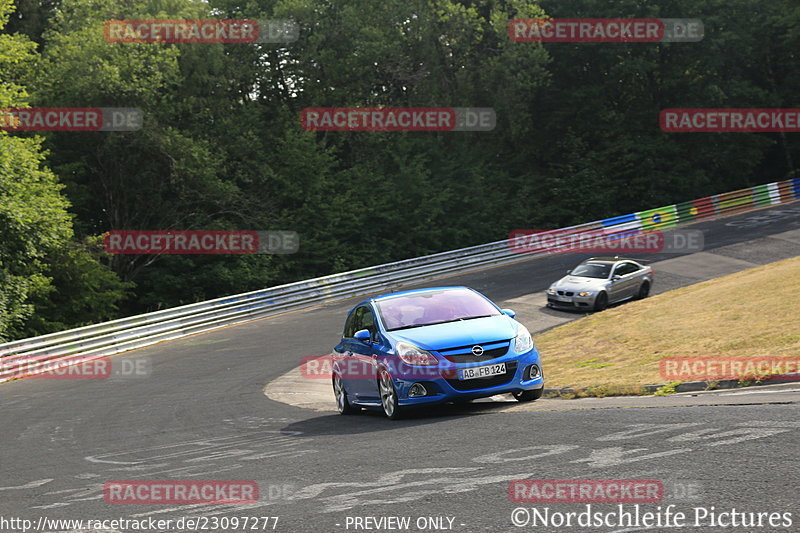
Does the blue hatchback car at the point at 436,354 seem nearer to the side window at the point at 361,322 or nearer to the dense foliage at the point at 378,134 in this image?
the side window at the point at 361,322

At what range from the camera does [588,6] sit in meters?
57.9

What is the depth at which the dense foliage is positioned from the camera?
4531 cm

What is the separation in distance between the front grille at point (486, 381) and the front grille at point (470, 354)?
220 millimetres

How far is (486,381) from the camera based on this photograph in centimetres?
1145

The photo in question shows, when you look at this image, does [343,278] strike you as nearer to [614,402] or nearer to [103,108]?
[103,108]

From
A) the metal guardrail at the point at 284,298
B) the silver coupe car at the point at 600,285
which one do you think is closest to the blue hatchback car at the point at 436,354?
the metal guardrail at the point at 284,298

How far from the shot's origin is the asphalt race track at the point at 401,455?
667 centimetres

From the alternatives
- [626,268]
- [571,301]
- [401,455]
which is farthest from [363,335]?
[626,268]

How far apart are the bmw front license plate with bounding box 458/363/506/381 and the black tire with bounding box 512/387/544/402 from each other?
0.69 metres

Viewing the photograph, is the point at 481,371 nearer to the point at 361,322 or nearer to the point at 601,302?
the point at 361,322

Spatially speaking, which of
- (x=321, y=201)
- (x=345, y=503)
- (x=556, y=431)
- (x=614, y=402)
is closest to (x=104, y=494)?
(x=345, y=503)

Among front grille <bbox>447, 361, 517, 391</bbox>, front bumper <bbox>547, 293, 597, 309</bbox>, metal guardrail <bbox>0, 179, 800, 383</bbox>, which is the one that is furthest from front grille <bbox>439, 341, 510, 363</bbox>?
front bumper <bbox>547, 293, 597, 309</bbox>

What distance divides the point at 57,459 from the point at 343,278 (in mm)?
24589

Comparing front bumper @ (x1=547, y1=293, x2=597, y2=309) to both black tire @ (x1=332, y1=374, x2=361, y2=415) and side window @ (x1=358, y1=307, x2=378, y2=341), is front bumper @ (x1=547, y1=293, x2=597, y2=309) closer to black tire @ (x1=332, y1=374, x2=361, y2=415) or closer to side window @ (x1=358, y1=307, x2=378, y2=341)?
black tire @ (x1=332, y1=374, x2=361, y2=415)
